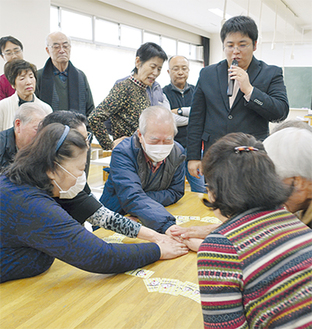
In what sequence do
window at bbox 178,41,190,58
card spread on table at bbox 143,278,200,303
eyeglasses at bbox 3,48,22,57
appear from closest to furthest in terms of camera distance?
card spread on table at bbox 143,278,200,303 < eyeglasses at bbox 3,48,22,57 < window at bbox 178,41,190,58

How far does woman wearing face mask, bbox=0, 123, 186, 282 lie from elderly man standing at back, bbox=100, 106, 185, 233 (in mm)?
513

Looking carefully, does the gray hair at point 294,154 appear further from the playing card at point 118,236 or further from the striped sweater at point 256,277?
the playing card at point 118,236

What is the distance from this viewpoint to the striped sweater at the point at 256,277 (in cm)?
85

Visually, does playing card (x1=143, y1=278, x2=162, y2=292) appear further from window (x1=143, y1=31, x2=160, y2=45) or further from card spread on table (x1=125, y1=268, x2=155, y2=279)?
window (x1=143, y1=31, x2=160, y2=45)

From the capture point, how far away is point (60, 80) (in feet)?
10.5

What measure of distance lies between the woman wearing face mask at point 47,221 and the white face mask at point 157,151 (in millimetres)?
687

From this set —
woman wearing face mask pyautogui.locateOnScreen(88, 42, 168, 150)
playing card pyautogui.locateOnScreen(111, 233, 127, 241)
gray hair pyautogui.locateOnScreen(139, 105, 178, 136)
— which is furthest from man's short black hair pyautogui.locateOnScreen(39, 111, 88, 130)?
woman wearing face mask pyautogui.locateOnScreen(88, 42, 168, 150)

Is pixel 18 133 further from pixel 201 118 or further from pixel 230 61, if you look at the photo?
pixel 230 61

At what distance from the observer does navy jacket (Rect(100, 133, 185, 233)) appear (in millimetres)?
1871

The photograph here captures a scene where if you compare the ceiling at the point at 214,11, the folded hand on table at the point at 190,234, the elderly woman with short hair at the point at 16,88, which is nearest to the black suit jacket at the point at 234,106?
the folded hand on table at the point at 190,234

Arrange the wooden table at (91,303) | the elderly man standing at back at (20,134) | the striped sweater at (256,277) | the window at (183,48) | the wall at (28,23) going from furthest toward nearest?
the window at (183,48)
the wall at (28,23)
the elderly man standing at back at (20,134)
the wooden table at (91,303)
the striped sweater at (256,277)

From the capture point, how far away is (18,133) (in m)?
2.14

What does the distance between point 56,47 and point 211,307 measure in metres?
2.84

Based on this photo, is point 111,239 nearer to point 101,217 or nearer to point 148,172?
point 101,217
